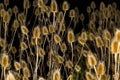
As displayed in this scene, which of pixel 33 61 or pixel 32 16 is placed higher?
pixel 32 16

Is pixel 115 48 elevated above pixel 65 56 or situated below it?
above

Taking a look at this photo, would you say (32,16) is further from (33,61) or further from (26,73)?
(26,73)

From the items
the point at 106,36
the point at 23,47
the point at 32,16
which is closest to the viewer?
the point at 106,36

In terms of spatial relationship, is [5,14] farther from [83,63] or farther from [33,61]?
[83,63]

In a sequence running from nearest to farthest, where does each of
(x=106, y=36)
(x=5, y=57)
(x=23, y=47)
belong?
(x=5, y=57)
(x=106, y=36)
(x=23, y=47)

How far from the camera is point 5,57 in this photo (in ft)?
5.18

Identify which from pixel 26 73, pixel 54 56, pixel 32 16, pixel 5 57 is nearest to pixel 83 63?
pixel 54 56

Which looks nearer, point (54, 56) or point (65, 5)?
point (54, 56)

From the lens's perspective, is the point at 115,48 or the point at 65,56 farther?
the point at 65,56

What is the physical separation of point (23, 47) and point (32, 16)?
95 centimetres

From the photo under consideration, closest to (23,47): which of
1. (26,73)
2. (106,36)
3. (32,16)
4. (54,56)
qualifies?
(54,56)

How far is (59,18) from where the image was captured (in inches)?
88.4

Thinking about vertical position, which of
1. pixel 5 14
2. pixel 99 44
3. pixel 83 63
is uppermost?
pixel 5 14

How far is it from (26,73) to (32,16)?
1277 millimetres
